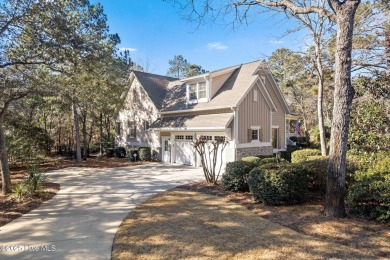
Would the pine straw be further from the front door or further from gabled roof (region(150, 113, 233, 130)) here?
the front door

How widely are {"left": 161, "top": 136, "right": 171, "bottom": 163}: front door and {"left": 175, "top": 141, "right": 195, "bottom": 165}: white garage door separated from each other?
78cm

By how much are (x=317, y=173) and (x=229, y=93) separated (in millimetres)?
8985

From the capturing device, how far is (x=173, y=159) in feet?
57.1

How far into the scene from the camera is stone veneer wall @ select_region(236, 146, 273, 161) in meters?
14.7

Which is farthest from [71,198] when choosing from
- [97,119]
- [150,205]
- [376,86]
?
[97,119]

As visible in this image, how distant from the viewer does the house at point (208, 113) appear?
48.7ft

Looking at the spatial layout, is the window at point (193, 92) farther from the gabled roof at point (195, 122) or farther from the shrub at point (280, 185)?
the shrub at point (280, 185)

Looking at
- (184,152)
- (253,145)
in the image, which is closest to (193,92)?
(184,152)

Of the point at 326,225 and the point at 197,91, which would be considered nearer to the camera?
the point at 326,225

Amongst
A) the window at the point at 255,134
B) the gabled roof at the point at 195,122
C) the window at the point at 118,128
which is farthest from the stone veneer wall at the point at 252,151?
the window at the point at 118,128

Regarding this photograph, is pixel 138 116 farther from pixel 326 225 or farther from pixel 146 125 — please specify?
pixel 326 225

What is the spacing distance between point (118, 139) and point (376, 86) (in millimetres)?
20022

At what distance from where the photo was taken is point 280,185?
22.4ft

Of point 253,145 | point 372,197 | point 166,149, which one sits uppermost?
point 253,145
